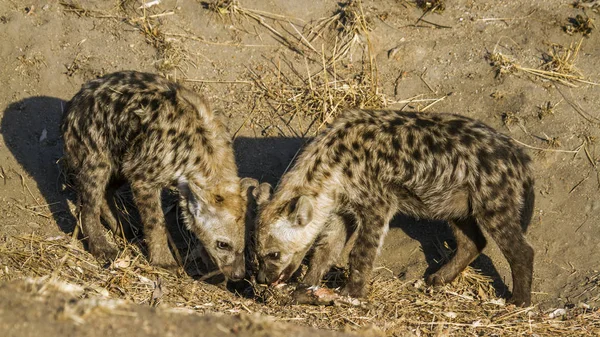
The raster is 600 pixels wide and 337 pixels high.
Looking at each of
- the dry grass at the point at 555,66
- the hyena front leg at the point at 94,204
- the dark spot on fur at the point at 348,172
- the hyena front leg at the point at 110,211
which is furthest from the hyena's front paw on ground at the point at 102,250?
the dry grass at the point at 555,66

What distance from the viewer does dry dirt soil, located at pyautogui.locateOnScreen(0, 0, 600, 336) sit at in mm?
8094

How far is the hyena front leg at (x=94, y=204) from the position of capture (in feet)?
24.1

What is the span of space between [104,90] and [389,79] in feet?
10.5

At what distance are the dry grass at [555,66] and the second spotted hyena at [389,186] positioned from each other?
195cm

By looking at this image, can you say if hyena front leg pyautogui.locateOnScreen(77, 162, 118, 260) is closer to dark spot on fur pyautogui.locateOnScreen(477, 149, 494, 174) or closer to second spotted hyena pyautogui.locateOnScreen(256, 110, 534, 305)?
second spotted hyena pyautogui.locateOnScreen(256, 110, 534, 305)

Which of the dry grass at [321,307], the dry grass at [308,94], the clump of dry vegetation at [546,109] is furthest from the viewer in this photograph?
the dry grass at [308,94]

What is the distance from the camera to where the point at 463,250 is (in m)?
7.45

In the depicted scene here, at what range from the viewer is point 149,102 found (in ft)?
23.7

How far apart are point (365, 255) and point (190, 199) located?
156cm

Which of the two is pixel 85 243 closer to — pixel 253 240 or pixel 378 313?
pixel 253 240

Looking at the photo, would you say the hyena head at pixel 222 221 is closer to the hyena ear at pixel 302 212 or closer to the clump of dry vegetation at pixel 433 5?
the hyena ear at pixel 302 212

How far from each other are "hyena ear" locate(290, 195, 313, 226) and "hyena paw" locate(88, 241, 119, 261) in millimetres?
1727

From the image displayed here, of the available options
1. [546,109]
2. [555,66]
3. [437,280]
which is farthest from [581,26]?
[437,280]

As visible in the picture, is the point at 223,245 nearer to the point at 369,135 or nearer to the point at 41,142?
the point at 369,135
